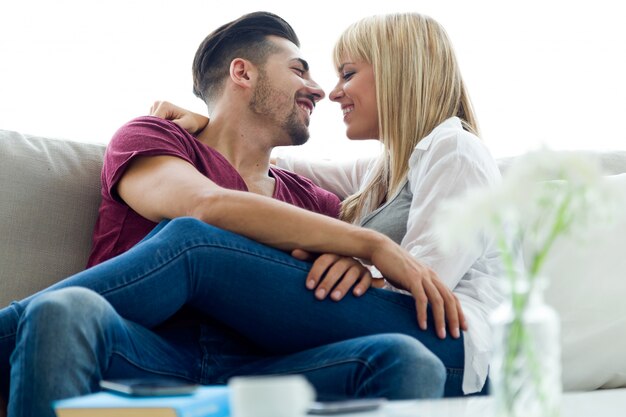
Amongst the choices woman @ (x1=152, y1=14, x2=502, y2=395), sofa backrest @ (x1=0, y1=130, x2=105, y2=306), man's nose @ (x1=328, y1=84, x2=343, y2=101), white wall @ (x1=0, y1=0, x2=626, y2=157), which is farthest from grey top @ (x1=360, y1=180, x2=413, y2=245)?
white wall @ (x1=0, y1=0, x2=626, y2=157)

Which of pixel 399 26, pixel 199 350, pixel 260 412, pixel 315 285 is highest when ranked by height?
pixel 399 26

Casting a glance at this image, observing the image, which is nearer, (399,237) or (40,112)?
(399,237)

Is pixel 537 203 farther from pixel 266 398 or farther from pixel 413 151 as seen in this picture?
pixel 413 151

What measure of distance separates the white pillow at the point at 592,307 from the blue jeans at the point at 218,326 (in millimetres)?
388

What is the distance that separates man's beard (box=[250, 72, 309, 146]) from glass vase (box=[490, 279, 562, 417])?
5.11ft

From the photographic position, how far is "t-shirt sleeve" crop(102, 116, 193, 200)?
1724 millimetres

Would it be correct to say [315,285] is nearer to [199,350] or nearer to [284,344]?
[284,344]

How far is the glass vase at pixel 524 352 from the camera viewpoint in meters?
0.69

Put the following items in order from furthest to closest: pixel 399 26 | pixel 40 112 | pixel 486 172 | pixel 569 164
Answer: pixel 40 112
pixel 399 26
pixel 486 172
pixel 569 164

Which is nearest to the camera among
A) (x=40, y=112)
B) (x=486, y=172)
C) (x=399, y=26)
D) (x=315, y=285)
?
(x=315, y=285)

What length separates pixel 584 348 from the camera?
1.70 meters

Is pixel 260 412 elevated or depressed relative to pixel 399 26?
depressed

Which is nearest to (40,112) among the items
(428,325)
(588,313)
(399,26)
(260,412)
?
(399,26)

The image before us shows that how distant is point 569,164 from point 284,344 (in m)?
0.84
